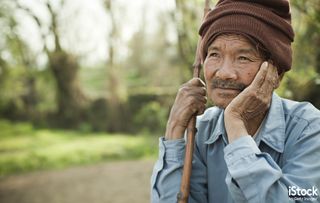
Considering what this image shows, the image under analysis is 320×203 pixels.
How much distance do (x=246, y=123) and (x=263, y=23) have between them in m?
0.46

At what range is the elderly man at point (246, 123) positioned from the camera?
1.58m

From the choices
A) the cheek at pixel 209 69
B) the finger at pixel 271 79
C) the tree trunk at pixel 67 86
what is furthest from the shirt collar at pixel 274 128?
the tree trunk at pixel 67 86

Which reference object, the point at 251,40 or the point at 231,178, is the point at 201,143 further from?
the point at 251,40

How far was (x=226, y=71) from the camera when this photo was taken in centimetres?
184

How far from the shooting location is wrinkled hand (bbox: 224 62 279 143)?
172 centimetres

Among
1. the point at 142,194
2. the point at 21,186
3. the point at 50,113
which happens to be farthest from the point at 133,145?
the point at 50,113

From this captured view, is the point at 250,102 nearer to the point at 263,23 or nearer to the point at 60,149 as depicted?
the point at 263,23

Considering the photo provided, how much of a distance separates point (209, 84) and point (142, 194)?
7018 millimetres

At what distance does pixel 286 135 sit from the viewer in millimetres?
1792

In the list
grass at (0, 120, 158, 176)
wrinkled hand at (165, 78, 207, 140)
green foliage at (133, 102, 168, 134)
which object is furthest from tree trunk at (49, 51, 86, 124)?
wrinkled hand at (165, 78, 207, 140)

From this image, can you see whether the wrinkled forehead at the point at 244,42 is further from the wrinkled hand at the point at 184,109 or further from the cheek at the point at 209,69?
the wrinkled hand at the point at 184,109

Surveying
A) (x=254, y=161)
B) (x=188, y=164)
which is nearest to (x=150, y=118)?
(x=188, y=164)

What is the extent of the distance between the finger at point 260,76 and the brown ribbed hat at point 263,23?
87 mm

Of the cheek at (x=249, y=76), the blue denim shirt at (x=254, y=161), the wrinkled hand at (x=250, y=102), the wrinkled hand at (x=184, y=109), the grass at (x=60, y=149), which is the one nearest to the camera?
the blue denim shirt at (x=254, y=161)
